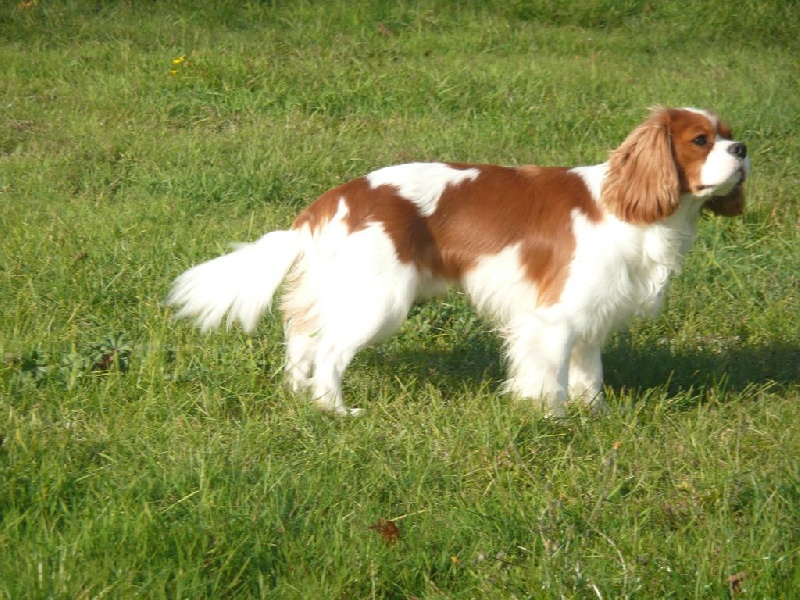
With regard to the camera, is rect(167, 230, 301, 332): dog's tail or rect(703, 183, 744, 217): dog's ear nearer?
rect(167, 230, 301, 332): dog's tail

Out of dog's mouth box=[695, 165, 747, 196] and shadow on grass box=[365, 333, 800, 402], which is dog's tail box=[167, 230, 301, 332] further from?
dog's mouth box=[695, 165, 747, 196]

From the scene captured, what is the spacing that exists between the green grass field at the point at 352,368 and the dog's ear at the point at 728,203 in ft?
2.34

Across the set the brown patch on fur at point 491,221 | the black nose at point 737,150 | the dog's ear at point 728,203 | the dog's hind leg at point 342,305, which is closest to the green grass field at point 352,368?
the dog's hind leg at point 342,305

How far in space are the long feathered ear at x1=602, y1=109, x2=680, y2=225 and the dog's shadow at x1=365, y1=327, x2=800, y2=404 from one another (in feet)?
2.40

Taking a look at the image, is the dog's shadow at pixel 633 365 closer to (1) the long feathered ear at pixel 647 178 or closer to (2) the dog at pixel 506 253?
(2) the dog at pixel 506 253

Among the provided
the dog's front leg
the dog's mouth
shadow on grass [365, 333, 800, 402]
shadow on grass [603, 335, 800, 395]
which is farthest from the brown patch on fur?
shadow on grass [603, 335, 800, 395]

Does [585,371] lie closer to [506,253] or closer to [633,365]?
[633,365]

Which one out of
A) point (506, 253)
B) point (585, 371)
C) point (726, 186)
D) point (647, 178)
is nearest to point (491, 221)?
point (506, 253)

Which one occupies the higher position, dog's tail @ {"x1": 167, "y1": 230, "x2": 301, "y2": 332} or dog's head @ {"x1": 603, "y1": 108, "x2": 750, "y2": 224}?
dog's head @ {"x1": 603, "y1": 108, "x2": 750, "y2": 224}

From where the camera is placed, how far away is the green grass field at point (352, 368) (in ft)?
9.53

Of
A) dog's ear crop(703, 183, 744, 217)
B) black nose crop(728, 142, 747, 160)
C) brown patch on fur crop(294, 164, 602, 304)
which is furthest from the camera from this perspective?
dog's ear crop(703, 183, 744, 217)

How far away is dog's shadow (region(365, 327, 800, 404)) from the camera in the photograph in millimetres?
4578

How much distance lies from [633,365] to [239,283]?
1.77 meters

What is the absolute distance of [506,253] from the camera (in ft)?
13.9
